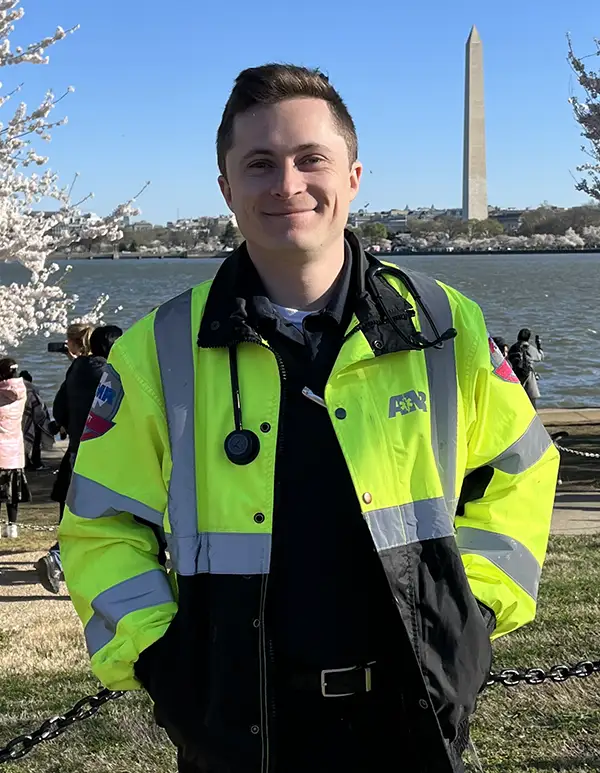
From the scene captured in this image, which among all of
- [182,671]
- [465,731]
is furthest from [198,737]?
[465,731]

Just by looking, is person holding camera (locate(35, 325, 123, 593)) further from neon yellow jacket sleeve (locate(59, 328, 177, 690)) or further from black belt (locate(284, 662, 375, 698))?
black belt (locate(284, 662, 375, 698))

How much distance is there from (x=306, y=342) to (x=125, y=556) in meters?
0.57

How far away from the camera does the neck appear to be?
207 centimetres

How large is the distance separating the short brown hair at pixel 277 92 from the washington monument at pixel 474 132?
73.9m

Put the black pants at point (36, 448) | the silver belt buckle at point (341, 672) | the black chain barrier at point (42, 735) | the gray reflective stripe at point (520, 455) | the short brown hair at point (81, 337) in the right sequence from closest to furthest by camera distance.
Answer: the silver belt buckle at point (341, 672), the gray reflective stripe at point (520, 455), the black chain barrier at point (42, 735), the short brown hair at point (81, 337), the black pants at point (36, 448)

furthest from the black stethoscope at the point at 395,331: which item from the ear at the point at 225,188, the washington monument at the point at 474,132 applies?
the washington monument at the point at 474,132

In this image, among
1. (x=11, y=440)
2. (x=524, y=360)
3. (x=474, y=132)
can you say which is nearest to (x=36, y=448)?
(x=11, y=440)

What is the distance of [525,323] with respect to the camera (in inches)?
1490

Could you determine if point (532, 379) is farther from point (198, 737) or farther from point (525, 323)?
point (525, 323)

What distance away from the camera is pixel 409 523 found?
194cm

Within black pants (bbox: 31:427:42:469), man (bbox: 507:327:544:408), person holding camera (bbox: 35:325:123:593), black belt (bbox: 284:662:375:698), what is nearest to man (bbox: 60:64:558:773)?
black belt (bbox: 284:662:375:698)

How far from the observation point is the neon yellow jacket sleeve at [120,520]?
197 centimetres

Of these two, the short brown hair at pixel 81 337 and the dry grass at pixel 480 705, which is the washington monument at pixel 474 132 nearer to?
the short brown hair at pixel 81 337

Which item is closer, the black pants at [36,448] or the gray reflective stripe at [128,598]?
the gray reflective stripe at [128,598]
